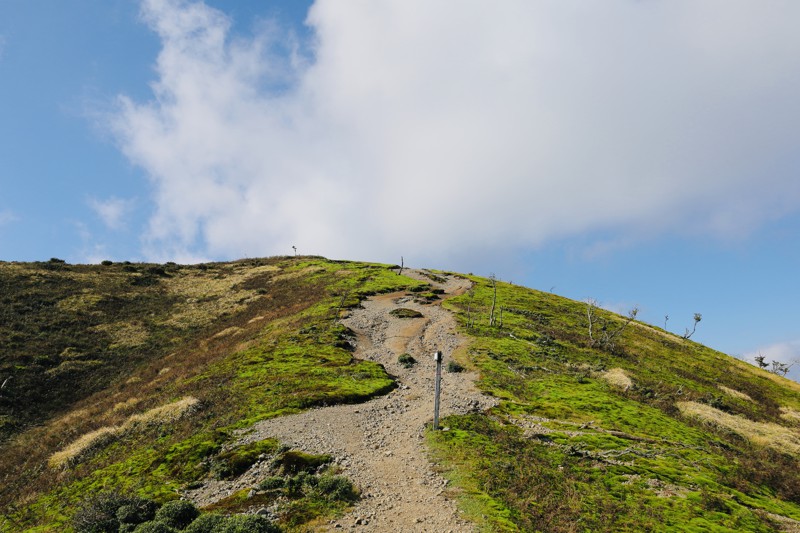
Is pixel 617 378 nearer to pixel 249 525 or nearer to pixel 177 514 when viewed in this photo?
pixel 249 525

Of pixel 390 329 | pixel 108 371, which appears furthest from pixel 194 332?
pixel 390 329

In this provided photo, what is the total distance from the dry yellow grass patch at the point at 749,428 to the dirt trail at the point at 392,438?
59.0 feet

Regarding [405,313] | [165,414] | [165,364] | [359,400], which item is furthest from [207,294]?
[359,400]

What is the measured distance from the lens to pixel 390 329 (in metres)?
48.8

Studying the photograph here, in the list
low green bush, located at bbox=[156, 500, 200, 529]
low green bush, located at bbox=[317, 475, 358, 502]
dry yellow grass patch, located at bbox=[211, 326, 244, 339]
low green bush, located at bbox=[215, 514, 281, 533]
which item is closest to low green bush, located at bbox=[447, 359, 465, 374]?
low green bush, located at bbox=[317, 475, 358, 502]

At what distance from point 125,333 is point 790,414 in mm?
80722

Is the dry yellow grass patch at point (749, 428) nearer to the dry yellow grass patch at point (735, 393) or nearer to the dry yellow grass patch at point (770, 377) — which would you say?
the dry yellow grass patch at point (735, 393)

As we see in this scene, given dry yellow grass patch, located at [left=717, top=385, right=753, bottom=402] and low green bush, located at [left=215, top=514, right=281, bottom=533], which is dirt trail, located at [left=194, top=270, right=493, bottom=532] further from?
dry yellow grass patch, located at [left=717, top=385, right=753, bottom=402]

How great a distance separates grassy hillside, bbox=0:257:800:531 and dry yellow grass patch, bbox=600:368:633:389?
222 mm

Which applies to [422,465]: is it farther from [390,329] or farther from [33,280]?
[33,280]

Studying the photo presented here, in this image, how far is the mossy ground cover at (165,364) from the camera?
67.6 ft

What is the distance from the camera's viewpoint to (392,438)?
2058cm

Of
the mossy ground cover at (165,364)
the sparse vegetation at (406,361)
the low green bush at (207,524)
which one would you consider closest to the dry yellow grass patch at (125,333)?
the mossy ground cover at (165,364)

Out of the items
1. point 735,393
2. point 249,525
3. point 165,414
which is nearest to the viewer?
point 249,525
